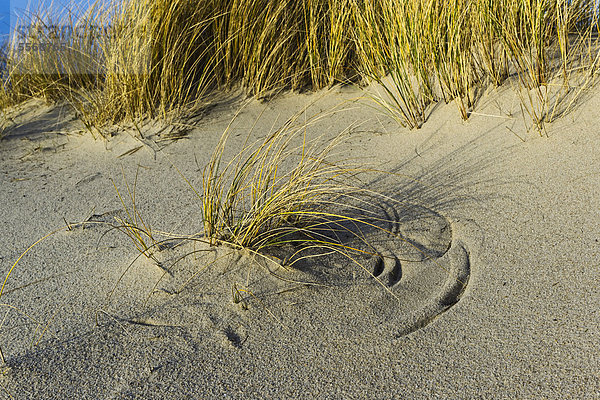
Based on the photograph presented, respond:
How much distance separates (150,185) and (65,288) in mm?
965

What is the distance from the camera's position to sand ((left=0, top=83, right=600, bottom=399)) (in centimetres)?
148

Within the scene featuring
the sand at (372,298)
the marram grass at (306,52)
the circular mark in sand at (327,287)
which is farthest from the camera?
the marram grass at (306,52)

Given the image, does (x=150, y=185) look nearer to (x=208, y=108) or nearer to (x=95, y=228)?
(x=95, y=228)

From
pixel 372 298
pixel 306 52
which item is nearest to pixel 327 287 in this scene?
pixel 372 298

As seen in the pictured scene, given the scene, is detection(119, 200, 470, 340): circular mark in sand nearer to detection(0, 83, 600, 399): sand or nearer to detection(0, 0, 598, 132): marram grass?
detection(0, 83, 600, 399): sand

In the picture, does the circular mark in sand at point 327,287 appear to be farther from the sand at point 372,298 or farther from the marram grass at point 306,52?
the marram grass at point 306,52

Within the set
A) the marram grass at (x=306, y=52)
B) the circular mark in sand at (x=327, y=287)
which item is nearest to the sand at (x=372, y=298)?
the circular mark in sand at (x=327, y=287)

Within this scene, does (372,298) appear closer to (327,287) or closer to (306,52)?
(327,287)

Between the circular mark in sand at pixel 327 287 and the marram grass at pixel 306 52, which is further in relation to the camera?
the marram grass at pixel 306 52

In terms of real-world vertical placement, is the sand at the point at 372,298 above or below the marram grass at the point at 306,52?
below

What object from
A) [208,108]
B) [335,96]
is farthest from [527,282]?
[208,108]

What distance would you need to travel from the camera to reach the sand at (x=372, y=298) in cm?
148

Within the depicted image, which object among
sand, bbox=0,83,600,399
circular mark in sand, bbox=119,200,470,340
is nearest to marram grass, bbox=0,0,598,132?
sand, bbox=0,83,600,399

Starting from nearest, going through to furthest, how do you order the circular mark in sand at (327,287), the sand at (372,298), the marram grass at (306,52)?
the sand at (372,298) → the circular mark in sand at (327,287) → the marram grass at (306,52)
